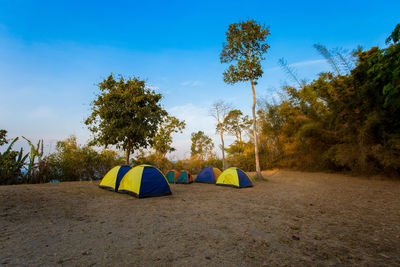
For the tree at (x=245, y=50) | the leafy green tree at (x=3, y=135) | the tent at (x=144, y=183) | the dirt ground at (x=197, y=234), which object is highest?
the tree at (x=245, y=50)

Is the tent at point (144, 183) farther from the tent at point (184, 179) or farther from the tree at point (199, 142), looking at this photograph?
the tree at point (199, 142)

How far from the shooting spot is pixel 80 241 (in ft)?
9.45

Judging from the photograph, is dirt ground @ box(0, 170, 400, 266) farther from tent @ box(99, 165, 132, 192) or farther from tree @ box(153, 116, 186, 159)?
tree @ box(153, 116, 186, 159)

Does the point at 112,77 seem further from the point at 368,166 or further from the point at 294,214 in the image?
the point at 368,166

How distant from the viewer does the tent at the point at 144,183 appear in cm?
663

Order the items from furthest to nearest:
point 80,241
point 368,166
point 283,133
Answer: point 283,133, point 368,166, point 80,241

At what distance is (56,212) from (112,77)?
9.65 meters

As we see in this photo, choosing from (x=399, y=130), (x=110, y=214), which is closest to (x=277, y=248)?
(x=110, y=214)

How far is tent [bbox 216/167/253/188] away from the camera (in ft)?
30.4

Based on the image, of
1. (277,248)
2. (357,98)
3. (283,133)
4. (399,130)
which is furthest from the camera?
(283,133)

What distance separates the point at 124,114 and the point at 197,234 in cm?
991

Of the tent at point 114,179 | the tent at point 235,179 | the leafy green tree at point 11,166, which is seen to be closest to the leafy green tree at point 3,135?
the leafy green tree at point 11,166

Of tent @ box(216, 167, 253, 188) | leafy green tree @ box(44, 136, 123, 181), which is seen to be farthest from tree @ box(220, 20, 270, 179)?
leafy green tree @ box(44, 136, 123, 181)

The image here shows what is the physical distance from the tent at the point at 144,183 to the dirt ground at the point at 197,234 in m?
1.24
